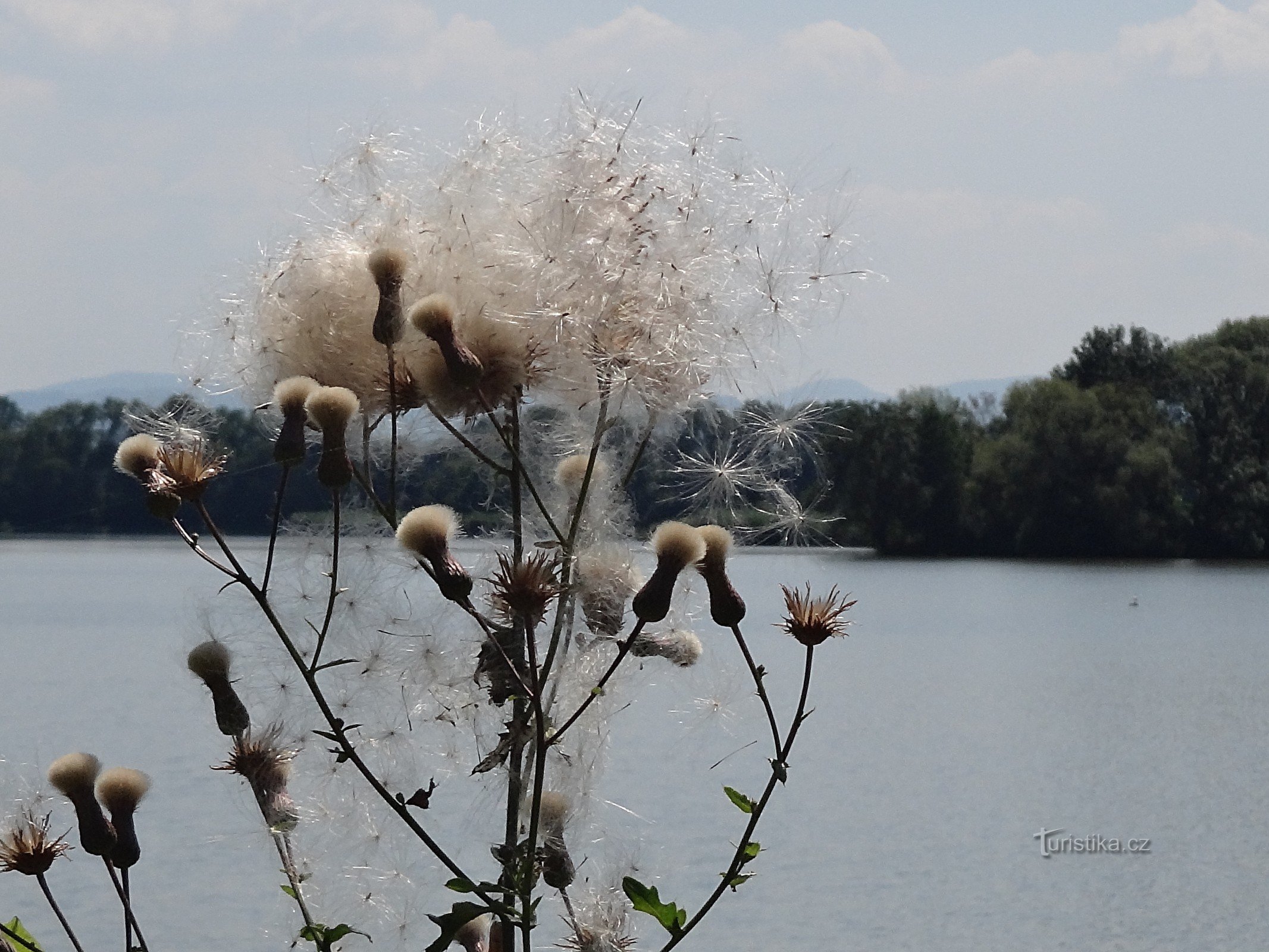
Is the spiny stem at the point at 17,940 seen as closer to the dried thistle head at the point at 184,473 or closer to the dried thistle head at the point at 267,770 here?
the dried thistle head at the point at 267,770

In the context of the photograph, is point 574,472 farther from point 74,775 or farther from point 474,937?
point 74,775

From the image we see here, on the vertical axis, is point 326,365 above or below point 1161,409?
below

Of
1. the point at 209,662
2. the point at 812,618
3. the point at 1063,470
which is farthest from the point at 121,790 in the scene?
the point at 1063,470

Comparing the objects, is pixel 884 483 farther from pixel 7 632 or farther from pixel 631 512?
pixel 631 512

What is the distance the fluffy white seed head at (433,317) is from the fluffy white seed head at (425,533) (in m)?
0.24

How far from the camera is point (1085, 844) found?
604 inches

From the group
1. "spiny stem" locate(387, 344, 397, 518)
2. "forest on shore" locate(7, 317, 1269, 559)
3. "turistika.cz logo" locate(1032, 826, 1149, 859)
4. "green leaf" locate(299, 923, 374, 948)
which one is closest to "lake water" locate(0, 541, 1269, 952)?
"turistika.cz logo" locate(1032, 826, 1149, 859)

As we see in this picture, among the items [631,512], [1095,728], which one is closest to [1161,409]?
[1095,728]

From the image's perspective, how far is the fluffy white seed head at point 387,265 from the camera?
2045 mm

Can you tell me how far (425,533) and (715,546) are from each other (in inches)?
15.4

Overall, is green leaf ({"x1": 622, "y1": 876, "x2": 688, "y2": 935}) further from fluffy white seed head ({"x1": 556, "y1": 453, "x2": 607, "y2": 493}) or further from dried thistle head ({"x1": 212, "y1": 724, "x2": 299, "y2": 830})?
fluffy white seed head ({"x1": 556, "y1": 453, "x2": 607, "y2": 493})

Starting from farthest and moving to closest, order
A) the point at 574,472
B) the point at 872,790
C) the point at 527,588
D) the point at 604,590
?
1. the point at 872,790
2. the point at 574,472
3. the point at 604,590
4. the point at 527,588

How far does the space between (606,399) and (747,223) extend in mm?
383

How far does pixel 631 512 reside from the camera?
2.41 metres
